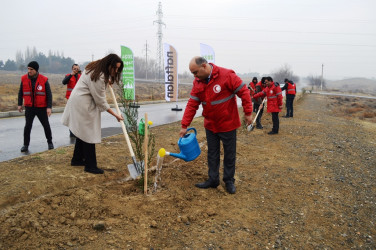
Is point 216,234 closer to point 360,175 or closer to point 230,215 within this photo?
point 230,215

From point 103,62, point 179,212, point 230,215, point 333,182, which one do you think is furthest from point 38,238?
point 333,182

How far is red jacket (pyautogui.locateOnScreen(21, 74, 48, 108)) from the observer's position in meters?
5.59

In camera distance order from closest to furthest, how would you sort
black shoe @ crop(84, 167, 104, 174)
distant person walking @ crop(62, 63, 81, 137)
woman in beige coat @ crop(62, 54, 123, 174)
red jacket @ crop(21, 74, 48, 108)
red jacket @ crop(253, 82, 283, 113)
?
woman in beige coat @ crop(62, 54, 123, 174), black shoe @ crop(84, 167, 104, 174), red jacket @ crop(21, 74, 48, 108), distant person walking @ crop(62, 63, 81, 137), red jacket @ crop(253, 82, 283, 113)

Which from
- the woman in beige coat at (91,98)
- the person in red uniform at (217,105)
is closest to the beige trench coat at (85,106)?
the woman in beige coat at (91,98)

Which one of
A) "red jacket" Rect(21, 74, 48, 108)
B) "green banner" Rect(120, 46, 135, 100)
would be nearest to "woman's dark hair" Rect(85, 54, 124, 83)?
"red jacket" Rect(21, 74, 48, 108)

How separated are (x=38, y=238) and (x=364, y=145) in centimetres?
809

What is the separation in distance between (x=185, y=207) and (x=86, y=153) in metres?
1.85

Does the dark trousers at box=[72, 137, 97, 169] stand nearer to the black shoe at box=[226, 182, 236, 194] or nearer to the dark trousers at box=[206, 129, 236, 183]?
the dark trousers at box=[206, 129, 236, 183]

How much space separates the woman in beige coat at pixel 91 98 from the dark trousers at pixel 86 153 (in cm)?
8

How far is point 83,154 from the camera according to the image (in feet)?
15.6

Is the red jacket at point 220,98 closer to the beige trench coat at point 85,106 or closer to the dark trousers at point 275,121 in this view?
the beige trench coat at point 85,106

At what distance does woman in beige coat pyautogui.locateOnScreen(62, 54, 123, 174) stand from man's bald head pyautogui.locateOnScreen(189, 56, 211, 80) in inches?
46.8

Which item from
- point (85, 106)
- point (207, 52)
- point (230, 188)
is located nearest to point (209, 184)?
point (230, 188)

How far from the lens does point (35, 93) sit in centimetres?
561
